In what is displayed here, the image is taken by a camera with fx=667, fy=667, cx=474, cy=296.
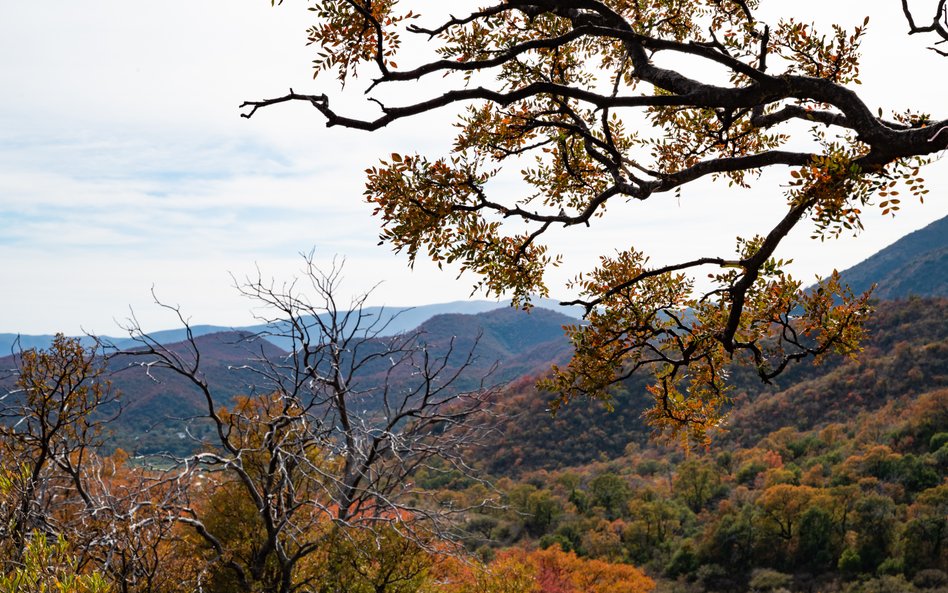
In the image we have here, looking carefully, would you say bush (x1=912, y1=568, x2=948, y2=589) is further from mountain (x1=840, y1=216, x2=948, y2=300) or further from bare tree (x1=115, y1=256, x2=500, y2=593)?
mountain (x1=840, y1=216, x2=948, y2=300)

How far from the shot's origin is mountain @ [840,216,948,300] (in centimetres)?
10769

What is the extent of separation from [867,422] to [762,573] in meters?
18.4

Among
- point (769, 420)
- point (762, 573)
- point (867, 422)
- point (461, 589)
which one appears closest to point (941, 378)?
point (867, 422)

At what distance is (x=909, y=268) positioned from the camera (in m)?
115

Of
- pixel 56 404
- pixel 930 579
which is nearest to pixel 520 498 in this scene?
pixel 930 579

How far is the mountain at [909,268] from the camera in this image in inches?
4240

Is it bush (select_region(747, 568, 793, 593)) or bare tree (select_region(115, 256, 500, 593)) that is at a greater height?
bare tree (select_region(115, 256, 500, 593))

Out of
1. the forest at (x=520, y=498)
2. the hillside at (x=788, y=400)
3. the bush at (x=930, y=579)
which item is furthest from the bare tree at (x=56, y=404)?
the hillside at (x=788, y=400)

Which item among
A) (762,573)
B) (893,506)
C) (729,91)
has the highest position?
(729,91)

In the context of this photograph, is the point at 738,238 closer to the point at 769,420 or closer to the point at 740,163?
the point at 740,163

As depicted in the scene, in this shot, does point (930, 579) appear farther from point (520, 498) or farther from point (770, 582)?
point (520, 498)

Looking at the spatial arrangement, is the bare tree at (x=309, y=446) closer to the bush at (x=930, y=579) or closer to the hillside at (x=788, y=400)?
the bush at (x=930, y=579)

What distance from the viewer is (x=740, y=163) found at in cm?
420

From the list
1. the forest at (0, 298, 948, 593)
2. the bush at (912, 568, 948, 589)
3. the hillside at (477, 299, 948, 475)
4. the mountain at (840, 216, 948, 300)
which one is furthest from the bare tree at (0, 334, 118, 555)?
the mountain at (840, 216, 948, 300)
